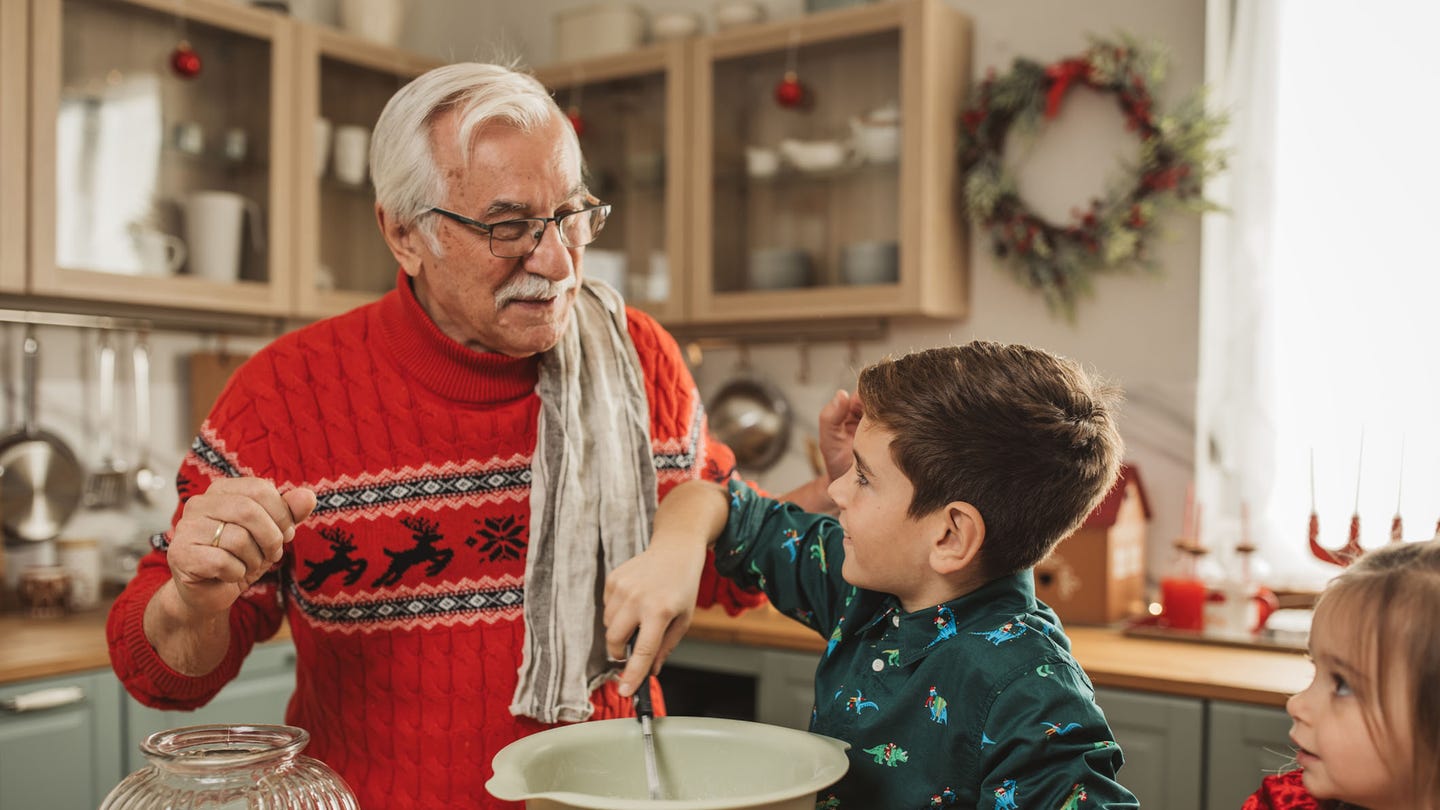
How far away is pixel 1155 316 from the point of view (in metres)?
2.62

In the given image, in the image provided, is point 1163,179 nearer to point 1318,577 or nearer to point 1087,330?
point 1087,330

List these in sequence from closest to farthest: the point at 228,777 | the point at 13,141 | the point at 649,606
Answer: the point at 228,777, the point at 649,606, the point at 13,141

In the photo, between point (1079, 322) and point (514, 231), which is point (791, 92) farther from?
point (514, 231)

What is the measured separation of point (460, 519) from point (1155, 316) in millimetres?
1836

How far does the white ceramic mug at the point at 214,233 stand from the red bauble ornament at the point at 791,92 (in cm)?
129

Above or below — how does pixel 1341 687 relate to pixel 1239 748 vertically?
above

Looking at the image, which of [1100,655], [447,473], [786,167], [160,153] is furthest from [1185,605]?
[160,153]

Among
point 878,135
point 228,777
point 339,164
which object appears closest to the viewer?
point 228,777

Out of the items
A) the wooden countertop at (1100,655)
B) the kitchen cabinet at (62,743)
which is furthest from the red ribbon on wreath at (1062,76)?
the kitchen cabinet at (62,743)

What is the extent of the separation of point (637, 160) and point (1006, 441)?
7.39ft

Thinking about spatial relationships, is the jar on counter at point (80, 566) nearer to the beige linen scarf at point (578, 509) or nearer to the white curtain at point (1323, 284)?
the beige linen scarf at point (578, 509)

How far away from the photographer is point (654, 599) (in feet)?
3.47

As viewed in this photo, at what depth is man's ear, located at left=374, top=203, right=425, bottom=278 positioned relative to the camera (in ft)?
4.36

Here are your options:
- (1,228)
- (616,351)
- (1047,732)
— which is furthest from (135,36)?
(1047,732)
